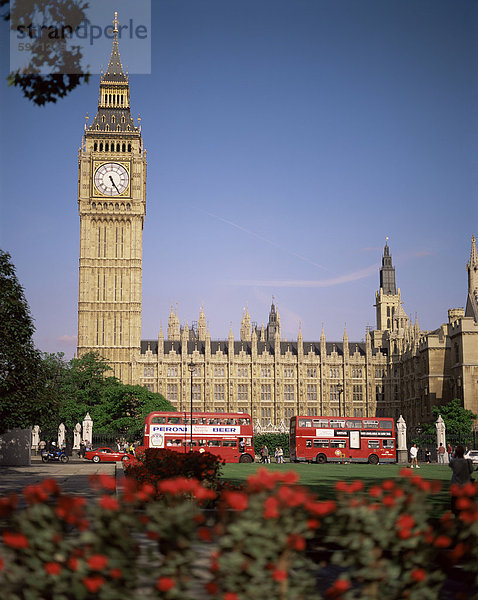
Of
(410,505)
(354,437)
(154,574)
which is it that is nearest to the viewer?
(154,574)

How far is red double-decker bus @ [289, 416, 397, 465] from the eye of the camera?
51.2m

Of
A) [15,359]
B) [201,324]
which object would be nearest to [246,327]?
[201,324]

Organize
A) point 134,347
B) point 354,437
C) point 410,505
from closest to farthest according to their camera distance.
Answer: point 410,505 → point 354,437 → point 134,347

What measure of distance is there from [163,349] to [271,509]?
3524 inches

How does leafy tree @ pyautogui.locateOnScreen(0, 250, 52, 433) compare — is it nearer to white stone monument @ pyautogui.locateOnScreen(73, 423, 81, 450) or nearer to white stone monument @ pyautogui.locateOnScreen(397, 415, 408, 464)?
white stone monument @ pyautogui.locateOnScreen(73, 423, 81, 450)

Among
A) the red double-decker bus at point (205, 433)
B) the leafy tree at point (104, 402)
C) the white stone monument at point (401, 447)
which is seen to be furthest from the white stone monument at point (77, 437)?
the white stone monument at point (401, 447)

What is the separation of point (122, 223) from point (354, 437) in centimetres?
5196

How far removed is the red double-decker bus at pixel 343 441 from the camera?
51219 millimetres

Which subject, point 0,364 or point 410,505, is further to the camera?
point 0,364

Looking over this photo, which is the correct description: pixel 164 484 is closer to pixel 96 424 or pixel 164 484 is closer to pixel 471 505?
pixel 471 505

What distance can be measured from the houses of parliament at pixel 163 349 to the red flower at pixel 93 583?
277 feet

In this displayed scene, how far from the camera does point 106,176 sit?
92.8m

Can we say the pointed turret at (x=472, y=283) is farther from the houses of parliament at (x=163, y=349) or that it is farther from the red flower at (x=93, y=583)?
the red flower at (x=93, y=583)

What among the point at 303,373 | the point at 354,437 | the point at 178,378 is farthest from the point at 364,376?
the point at 354,437
